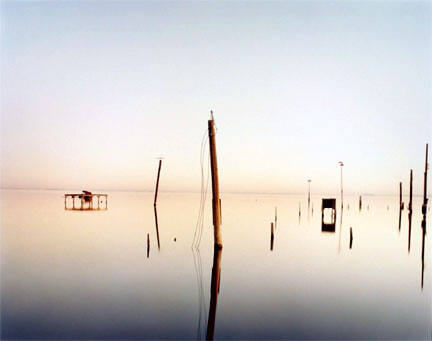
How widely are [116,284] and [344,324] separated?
315 inches

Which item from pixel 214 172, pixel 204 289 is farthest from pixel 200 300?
pixel 214 172

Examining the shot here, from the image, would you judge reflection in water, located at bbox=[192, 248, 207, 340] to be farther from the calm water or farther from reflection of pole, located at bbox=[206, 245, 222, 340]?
reflection of pole, located at bbox=[206, 245, 222, 340]

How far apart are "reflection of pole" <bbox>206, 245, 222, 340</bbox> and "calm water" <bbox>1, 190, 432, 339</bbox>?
0.56 feet

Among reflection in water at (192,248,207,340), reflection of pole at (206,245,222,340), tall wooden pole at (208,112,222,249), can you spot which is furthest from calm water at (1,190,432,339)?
tall wooden pole at (208,112,222,249)

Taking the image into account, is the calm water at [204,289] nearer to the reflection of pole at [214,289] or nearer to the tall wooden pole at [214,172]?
the reflection of pole at [214,289]

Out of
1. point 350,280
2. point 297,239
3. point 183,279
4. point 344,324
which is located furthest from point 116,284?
point 297,239

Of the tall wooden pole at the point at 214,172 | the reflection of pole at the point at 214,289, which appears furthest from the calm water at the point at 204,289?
the tall wooden pole at the point at 214,172

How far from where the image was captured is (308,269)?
1897 centimetres

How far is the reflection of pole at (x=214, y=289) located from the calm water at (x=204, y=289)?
0.56 feet

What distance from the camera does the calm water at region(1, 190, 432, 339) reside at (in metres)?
10.6

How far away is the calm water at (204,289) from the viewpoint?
417 inches

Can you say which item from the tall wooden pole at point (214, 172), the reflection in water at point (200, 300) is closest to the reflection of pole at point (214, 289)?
the reflection in water at point (200, 300)

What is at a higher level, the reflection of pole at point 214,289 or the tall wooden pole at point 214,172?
the tall wooden pole at point 214,172

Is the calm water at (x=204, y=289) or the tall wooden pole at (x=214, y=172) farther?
the tall wooden pole at (x=214, y=172)
